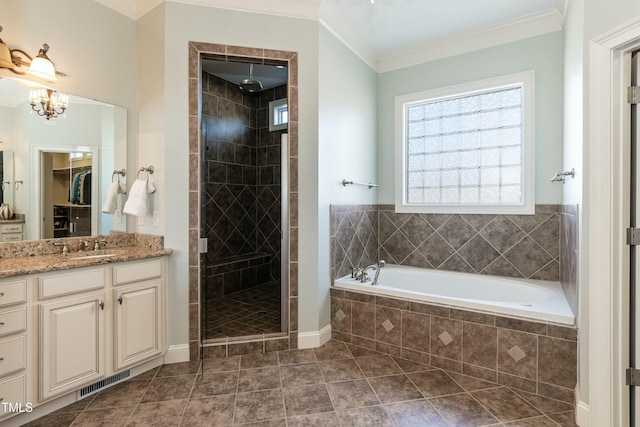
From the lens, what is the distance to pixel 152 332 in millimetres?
2361

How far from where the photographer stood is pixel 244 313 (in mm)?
3424

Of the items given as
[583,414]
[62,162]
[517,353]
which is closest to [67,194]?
[62,162]

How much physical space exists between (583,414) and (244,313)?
2766mm

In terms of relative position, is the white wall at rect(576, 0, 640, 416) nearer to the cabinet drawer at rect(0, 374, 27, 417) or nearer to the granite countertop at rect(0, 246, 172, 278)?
the granite countertop at rect(0, 246, 172, 278)

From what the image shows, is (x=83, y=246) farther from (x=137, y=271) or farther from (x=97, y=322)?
(x=97, y=322)

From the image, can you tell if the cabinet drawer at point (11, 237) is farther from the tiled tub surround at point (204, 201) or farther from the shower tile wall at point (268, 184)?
the shower tile wall at point (268, 184)

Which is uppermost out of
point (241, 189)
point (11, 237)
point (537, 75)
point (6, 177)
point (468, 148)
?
point (537, 75)

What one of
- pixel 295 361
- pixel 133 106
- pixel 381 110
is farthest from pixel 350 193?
pixel 133 106

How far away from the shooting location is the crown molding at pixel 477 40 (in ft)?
9.47

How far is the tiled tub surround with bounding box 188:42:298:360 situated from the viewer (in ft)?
8.34

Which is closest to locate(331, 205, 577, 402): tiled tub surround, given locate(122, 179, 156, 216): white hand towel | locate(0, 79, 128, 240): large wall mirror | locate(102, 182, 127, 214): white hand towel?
locate(122, 179, 156, 216): white hand towel

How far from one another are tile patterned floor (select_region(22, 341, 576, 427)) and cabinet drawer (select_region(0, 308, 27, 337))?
563 mm

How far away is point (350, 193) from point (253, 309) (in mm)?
1640

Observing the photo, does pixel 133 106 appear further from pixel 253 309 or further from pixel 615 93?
pixel 615 93
